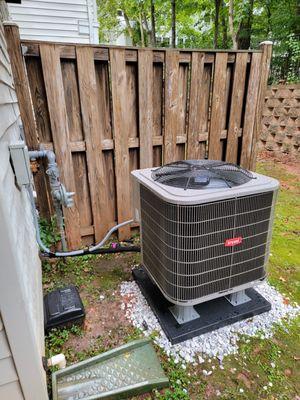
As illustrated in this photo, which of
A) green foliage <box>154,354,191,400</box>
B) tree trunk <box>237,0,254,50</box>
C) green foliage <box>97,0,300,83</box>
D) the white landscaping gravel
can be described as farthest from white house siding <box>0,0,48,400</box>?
tree trunk <box>237,0,254,50</box>

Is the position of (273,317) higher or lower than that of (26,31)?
lower

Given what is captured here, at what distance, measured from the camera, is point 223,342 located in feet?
5.63

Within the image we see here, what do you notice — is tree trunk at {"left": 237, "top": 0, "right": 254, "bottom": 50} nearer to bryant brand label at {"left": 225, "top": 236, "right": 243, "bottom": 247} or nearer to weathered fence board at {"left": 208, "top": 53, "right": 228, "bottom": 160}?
weathered fence board at {"left": 208, "top": 53, "right": 228, "bottom": 160}

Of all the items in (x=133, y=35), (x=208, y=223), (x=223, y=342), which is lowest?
(x=223, y=342)

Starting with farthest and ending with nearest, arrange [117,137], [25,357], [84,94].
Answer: [117,137]
[84,94]
[25,357]

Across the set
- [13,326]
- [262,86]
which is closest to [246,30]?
[262,86]

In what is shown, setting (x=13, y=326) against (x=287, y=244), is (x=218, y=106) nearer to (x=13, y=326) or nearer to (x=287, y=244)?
(x=287, y=244)

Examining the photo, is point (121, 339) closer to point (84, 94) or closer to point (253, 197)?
point (253, 197)

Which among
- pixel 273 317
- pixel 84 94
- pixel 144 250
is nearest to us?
pixel 273 317

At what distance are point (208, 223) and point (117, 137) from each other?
1.40m

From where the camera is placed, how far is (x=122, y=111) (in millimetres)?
2438

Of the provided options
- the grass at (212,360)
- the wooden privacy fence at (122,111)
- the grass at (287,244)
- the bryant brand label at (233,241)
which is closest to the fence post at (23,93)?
the wooden privacy fence at (122,111)

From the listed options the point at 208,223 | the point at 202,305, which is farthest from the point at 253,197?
the point at 202,305

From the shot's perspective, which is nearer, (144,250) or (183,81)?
(144,250)
